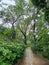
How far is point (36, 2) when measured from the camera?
12562 millimetres

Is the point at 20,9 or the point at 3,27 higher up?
the point at 20,9

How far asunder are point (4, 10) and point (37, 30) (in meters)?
7.56

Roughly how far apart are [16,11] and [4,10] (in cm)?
258

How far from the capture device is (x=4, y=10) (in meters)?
27.9

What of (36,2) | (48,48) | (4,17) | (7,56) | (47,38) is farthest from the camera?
(4,17)

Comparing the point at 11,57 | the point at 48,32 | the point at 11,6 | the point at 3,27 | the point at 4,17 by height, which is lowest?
the point at 11,57

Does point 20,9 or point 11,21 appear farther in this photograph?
point 11,21

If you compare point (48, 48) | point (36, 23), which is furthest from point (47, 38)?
point (36, 23)

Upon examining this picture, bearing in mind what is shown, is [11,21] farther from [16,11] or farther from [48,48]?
[48,48]

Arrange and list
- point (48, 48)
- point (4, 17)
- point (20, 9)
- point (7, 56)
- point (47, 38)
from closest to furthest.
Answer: point (7, 56) → point (48, 48) → point (47, 38) → point (20, 9) → point (4, 17)

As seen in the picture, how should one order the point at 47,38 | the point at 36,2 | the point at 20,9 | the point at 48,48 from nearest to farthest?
the point at 36,2 < the point at 48,48 < the point at 47,38 < the point at 20,9

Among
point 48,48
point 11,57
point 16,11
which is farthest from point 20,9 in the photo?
point 11,57

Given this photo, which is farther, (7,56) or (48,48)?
(48,48)

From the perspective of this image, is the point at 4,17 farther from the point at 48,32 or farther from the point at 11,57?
the point at 11,57
